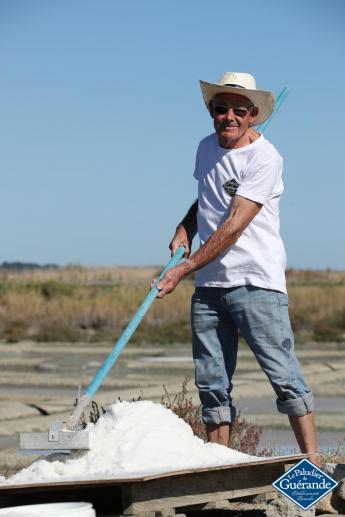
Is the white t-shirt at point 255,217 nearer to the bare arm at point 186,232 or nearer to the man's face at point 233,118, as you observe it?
the man's face at point 233,118

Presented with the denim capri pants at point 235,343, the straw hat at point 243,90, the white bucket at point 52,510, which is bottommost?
the white bucket at point 52,510

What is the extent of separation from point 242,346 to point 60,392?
384 inches

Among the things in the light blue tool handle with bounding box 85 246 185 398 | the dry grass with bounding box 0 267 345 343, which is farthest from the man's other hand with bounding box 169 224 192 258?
the dry grass with bounding box 0 267 345 343

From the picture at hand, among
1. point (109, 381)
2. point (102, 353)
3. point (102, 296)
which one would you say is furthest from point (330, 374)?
point (102, 296)

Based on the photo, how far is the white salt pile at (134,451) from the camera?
17.0ft

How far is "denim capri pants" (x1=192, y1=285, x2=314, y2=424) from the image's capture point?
5.68 meters

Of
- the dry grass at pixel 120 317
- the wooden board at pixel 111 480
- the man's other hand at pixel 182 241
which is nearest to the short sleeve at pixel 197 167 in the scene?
the man's other hand at pixel 182 241

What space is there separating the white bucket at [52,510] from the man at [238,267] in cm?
115

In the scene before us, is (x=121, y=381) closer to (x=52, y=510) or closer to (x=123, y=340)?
(x=123, y=340)

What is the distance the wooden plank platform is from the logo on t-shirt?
1.25 meters

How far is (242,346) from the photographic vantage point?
24.0 m

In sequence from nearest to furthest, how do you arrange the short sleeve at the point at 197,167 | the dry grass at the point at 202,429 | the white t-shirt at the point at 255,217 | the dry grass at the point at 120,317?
the white t-shirt at the point at 255,217
the short sleeve at the point at 197,167
the dry grass at the point at 202,429
the dry grass at the point at 120,317

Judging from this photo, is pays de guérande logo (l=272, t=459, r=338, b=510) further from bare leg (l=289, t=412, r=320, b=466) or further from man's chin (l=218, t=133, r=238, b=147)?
man's chin (l=218, t=133, r=238, b=147)

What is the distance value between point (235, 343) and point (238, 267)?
385 millimetres
